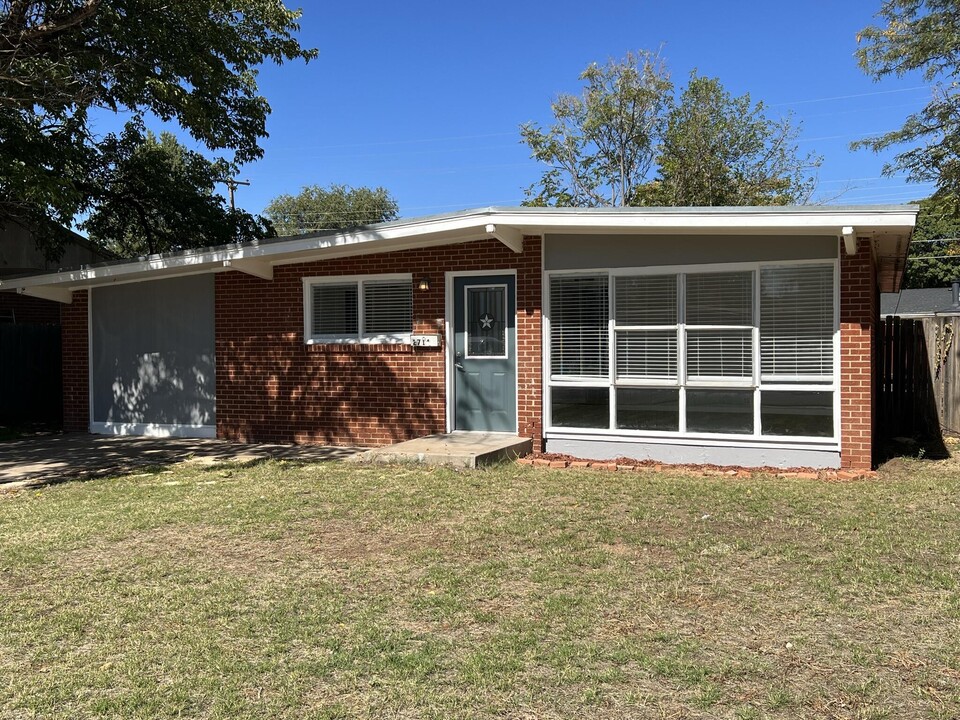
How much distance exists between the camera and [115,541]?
5.60 meters

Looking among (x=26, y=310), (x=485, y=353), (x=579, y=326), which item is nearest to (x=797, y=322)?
(x=579, y=326)

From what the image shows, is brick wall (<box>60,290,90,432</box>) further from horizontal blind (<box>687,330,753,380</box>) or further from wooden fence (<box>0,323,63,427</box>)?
horizontal blind (<box>687,330,753,380</box>)

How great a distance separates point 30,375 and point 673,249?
12.3 metres

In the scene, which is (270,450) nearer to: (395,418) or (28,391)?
(395,418)

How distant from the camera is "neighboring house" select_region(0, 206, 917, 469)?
804 cm

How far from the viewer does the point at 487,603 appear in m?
4.23

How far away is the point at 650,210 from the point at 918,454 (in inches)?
181

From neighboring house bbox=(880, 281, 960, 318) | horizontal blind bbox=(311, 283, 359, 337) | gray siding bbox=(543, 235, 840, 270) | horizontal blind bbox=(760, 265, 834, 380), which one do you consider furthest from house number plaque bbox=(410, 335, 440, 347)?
neighboring house bbox=(880, 281, 960, 318)

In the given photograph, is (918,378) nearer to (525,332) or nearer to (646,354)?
(646,354)

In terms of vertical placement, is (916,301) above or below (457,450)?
above

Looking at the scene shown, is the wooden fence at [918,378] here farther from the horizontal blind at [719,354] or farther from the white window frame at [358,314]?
the white window frame at [358,314]

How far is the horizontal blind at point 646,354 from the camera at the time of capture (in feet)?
28.5

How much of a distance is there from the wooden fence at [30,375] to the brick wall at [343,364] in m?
5.08

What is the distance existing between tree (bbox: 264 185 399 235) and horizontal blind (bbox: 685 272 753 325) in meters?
48.4
